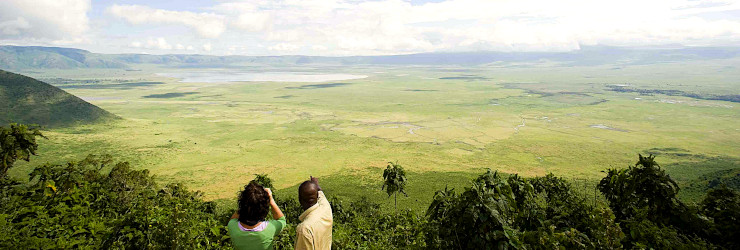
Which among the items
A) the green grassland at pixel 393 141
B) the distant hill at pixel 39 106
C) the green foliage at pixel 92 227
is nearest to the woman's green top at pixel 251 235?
the green foliage at pixel 92 227

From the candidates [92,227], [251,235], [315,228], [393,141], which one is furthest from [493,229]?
[393,141]

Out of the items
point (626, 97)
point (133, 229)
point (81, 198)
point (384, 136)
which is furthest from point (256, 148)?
point (626, 97)

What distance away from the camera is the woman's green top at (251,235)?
4227mm

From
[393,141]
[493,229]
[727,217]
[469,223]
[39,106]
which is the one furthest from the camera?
[39,106]

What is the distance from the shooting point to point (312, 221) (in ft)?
13.6

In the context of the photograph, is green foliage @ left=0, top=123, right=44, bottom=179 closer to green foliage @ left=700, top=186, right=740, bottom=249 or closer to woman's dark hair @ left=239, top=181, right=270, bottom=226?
woman's dark hair @ left=239, top=181, right=270, bottom=226

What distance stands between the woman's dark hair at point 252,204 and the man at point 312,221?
1.41 feet

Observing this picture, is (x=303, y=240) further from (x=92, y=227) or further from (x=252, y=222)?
(x=92, y=227)

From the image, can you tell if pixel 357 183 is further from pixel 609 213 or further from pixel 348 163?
pixel 609 213

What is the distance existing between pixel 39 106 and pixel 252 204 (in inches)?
3432

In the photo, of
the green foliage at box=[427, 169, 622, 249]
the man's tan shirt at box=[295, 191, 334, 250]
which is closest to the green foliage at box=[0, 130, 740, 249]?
the green foliage at box=[427, 169, 622, 249]

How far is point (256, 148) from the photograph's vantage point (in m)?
58.6

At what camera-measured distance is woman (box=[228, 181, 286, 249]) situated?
417 centimetres

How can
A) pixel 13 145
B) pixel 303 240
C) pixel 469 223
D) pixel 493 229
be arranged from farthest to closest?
pixel 13 145
pixel 469 223
pixel 493 229
pixel 303 240
